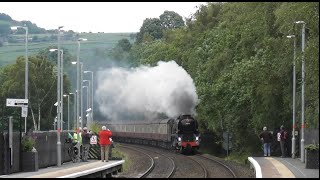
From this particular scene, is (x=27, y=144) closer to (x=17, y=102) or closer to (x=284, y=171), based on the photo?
(x=17, y=102)

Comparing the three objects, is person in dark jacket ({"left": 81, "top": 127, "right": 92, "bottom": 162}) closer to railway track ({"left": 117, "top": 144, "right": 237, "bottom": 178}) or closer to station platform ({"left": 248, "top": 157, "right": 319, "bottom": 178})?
railway track ({"left": 117, "top": 144, "right": 237, "bottom": 178})

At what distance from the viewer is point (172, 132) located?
52.3 metres

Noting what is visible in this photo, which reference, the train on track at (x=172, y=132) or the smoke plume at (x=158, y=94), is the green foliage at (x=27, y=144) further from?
the smoke plume at (x=158, y=94)

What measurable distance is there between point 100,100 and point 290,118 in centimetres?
5387

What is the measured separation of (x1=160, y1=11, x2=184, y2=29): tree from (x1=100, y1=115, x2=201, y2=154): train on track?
78.9 m

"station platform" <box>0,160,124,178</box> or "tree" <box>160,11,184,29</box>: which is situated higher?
"tree" <box>160,11,184,29</box>

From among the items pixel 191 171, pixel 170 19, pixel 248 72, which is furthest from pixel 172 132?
pixel 170 19

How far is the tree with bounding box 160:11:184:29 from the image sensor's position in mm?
148625

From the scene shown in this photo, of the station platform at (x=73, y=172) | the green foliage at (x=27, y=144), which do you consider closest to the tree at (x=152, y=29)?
the station platform at (x=73, y=172)

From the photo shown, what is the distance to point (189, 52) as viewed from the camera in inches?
2840

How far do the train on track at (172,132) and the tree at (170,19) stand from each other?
3107 inches

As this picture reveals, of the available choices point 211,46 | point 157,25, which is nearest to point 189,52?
point 211,46

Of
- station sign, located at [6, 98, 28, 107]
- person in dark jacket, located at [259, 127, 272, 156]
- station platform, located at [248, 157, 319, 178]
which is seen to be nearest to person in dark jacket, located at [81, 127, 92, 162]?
station sign, located at [6, 98, 28, 107]

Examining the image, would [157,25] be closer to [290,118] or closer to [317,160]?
[290,118]
